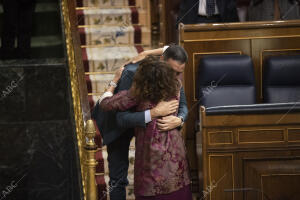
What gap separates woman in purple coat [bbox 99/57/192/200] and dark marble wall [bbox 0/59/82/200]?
496mm

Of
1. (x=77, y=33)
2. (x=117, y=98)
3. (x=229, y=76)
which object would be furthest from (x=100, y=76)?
(x=117, y=98)

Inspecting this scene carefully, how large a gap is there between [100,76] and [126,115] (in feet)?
5.90

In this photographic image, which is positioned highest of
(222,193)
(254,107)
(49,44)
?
(49,44)

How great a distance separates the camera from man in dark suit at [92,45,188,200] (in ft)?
8.38

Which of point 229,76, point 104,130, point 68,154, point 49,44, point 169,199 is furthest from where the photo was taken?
point 49,44

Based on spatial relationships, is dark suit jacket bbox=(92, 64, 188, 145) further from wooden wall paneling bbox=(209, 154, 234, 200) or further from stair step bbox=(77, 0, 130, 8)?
stair step bbox=(77, 0, 130, 8)

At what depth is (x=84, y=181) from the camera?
118 inches

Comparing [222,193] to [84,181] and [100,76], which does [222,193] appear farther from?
[100,76]

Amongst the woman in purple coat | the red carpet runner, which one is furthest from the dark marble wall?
the red carpet runner

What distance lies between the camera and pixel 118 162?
2855mm

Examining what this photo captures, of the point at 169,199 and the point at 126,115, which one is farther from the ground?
the point at 126,115

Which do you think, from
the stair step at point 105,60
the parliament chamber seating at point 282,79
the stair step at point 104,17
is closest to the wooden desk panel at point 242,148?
the parliament chamber seating at point 282,79

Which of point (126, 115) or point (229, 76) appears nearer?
point (126, 115)

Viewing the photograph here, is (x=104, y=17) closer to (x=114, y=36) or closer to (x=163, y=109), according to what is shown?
(x=114, y=36)
